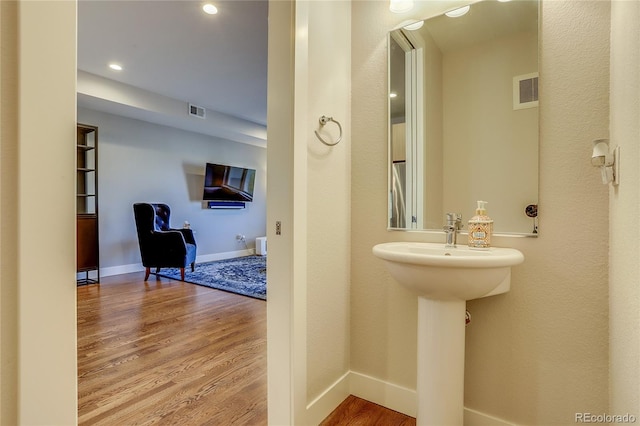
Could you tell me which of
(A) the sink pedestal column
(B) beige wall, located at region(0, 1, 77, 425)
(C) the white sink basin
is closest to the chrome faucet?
(C) the white sink basin

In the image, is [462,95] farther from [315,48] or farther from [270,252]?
[270,252]

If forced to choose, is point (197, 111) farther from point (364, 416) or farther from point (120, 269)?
point (364, 416)

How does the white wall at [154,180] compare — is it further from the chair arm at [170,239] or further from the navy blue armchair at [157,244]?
the chair arm at [170,239]

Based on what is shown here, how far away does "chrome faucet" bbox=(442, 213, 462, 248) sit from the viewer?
4.60 feet

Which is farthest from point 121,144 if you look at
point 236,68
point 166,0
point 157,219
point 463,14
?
point 463,14

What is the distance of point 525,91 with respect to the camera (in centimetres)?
134

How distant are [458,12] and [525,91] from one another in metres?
0.51

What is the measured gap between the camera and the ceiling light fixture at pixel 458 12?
148 cm

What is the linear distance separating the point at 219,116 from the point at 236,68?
5.93ft

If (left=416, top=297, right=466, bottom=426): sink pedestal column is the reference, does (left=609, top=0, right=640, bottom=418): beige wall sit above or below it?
above

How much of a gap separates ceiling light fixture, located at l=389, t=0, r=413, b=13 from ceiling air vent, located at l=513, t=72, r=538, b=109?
0.61m

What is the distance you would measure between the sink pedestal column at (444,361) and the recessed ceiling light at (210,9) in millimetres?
2597

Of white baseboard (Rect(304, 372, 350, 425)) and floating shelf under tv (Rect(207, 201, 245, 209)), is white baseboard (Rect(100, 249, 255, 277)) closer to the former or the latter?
floating shelf under tv (Rect(207, 201, 245, 209))

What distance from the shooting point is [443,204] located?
5.06 feet
